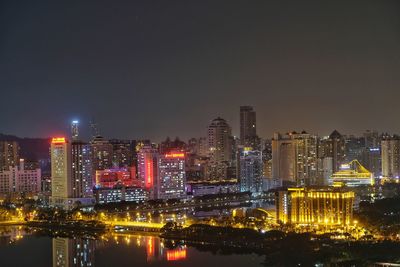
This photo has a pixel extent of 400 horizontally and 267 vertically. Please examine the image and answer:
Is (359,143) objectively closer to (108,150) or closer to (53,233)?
(108,150)

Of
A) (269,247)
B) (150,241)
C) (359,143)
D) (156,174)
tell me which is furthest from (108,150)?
(269,247)

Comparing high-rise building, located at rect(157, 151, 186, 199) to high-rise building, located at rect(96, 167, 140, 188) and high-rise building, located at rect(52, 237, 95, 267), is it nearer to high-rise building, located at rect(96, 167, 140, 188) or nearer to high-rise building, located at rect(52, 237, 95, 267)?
high-rise building, located at rect(96, 167, 140, 188)

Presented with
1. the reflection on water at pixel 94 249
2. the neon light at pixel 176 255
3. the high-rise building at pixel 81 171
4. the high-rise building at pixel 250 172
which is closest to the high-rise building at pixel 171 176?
the high-rise building at pixel 81 171

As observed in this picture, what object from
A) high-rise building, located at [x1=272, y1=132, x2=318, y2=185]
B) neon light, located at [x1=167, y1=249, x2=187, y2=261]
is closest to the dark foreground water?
neon light, located at [x1=167, y1=249, x2=187, y2=261]

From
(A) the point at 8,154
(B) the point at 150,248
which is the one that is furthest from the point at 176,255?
(A) the point at 8,154

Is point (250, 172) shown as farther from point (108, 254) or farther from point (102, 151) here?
point (108, 254)

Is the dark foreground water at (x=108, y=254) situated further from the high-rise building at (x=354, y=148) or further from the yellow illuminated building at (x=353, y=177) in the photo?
the high-rise building at (x=354, y=148)
